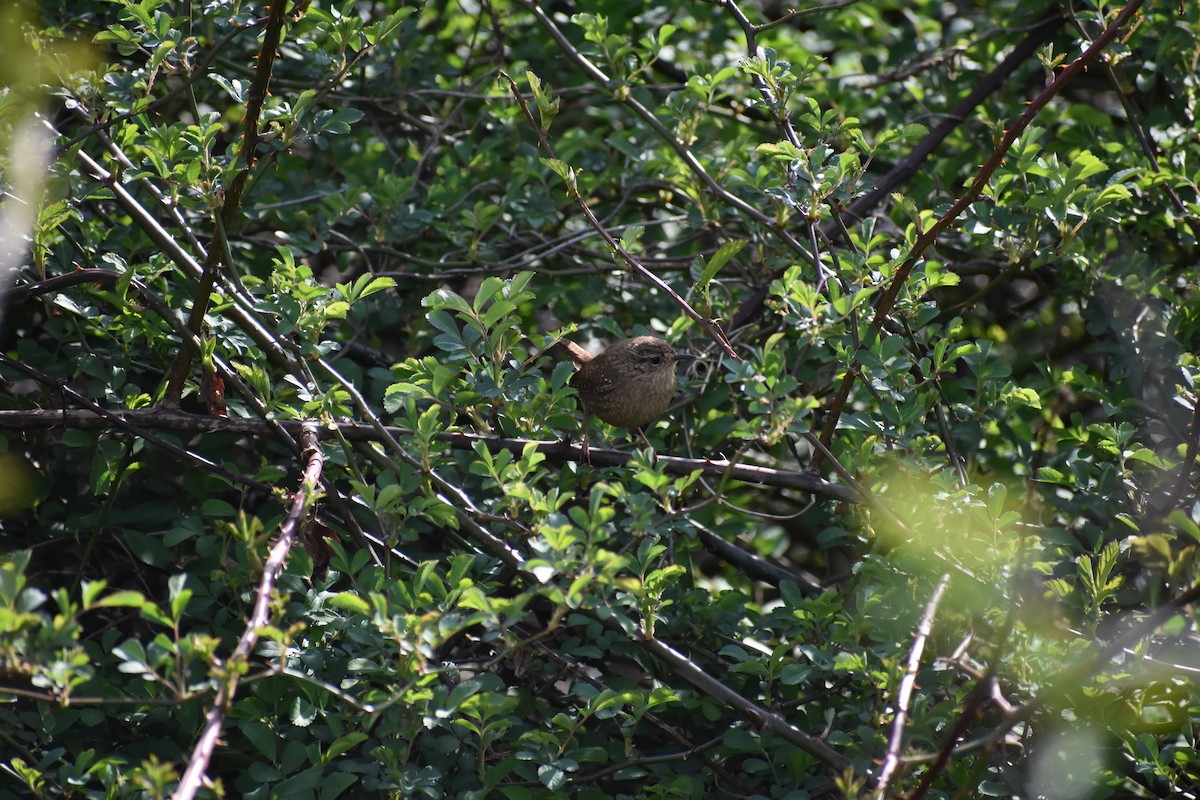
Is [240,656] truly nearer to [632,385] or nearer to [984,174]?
[632,385]

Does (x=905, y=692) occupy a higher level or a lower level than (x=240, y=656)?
lower

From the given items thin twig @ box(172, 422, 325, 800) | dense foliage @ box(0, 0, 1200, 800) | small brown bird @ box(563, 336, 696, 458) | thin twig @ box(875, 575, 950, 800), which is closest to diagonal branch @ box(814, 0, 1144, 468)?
dense foliage @ box(0, 0, 1200, 800)

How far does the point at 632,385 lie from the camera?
12.8ft

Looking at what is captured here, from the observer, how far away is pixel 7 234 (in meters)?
3.25

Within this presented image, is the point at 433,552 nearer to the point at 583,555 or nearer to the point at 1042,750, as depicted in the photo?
the point at 583,555

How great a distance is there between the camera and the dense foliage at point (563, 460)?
2744mm

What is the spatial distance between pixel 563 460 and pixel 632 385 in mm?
398

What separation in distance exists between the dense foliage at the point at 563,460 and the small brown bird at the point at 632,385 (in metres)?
0.12

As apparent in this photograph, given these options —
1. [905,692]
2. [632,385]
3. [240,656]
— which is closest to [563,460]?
[632,385]

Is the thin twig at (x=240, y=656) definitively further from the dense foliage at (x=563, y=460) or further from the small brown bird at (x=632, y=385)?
the small brown bird at (x=632, y=385)

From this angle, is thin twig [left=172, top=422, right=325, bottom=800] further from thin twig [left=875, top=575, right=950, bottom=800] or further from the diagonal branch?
the diagonal branch

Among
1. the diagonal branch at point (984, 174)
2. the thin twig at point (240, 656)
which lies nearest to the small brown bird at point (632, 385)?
the diagonal branch at point (984, 174)

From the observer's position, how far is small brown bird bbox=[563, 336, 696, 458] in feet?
12.8

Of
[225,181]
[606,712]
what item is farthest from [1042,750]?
[225,181]
